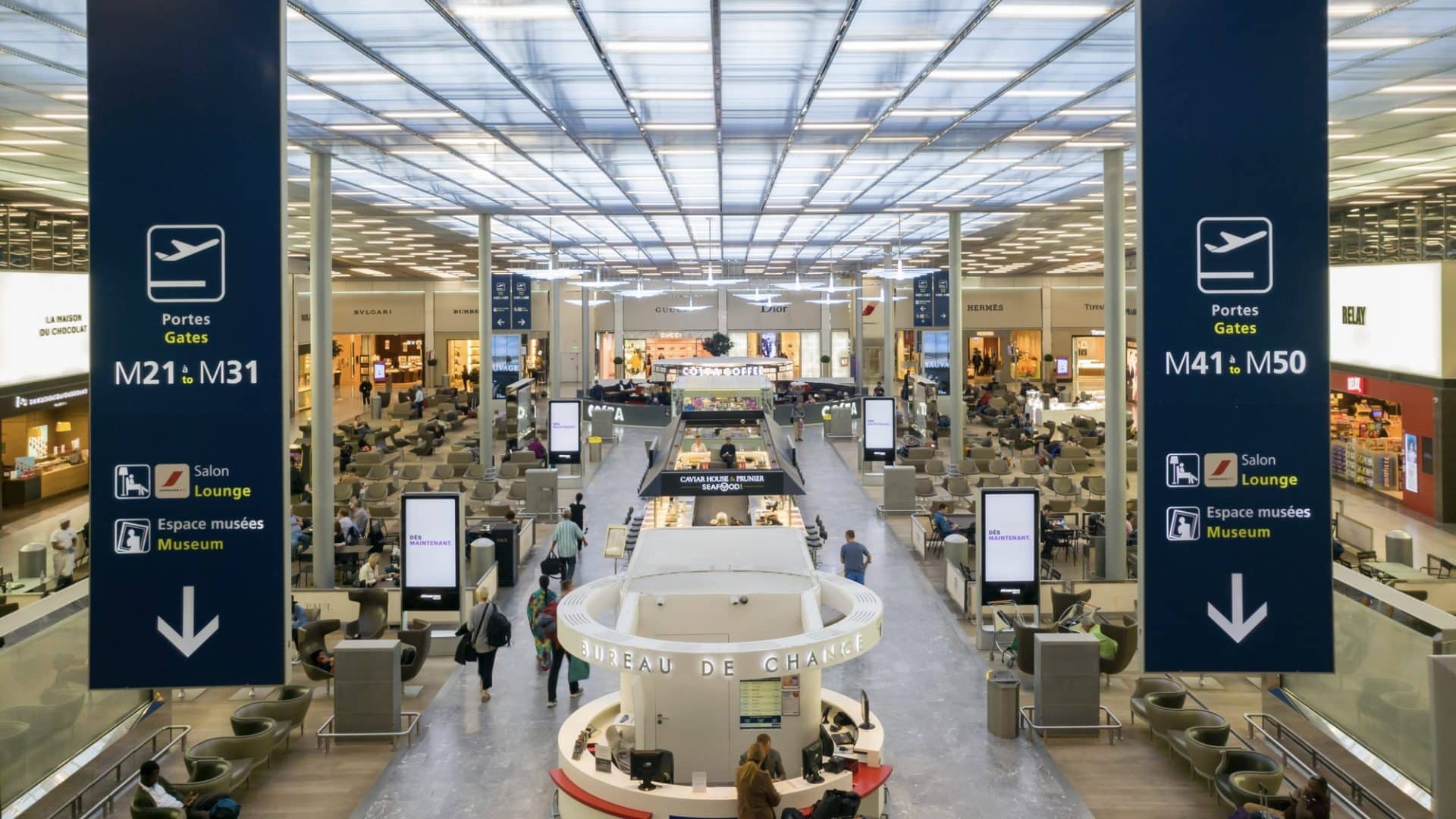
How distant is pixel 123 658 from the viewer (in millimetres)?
5289

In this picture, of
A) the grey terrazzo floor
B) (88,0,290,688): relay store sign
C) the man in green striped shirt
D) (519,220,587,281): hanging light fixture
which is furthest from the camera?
(519,220,587,281): hanging light fixture

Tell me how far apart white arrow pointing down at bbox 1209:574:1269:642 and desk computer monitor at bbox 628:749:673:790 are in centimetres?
376

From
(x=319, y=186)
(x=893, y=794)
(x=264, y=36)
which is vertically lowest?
(x=893, y=794)

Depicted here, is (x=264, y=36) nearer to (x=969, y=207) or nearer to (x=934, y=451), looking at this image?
(x=969, y=207)

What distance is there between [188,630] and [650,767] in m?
3.41

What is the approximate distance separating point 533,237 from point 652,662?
88.3 ft

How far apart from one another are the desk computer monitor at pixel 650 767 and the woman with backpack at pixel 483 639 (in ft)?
12.6

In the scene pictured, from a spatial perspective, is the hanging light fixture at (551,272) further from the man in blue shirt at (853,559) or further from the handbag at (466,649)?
the handbag at (466,649)

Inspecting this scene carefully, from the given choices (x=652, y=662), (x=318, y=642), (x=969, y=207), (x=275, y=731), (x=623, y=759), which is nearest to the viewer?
(x=652, y=662)

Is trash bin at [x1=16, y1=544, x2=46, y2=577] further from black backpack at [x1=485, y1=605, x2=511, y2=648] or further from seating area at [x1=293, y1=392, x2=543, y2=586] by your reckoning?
black backpack at [x1=485, y1=605, x2=511, y2=648]

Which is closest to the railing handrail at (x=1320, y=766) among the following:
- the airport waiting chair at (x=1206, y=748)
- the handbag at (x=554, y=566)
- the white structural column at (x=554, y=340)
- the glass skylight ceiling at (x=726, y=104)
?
the airport waiting chair at (x=1206, y=748)

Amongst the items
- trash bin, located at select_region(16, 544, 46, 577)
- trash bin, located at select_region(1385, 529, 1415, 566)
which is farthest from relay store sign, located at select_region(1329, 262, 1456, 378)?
trash bin, located at select_region(16, 544, 46, 577)

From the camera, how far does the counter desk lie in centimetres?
757

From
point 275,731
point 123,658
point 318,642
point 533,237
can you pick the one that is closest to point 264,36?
point 123,658
